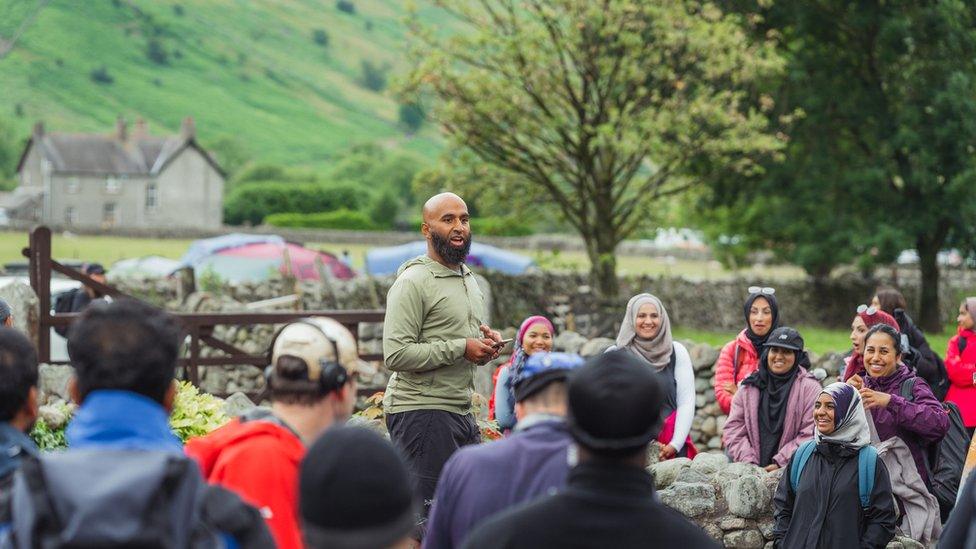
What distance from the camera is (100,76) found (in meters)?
160

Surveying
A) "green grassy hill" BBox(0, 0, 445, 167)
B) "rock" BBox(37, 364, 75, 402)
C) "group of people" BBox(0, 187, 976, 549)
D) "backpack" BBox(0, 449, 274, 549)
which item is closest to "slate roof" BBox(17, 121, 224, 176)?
"green grassy hill" BBox(0, 0, 445, 167)

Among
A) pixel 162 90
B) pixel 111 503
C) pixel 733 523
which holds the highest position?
pixel 162 90

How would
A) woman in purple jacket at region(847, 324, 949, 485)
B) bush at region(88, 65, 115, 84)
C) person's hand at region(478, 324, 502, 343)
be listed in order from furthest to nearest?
bush at region(88, 65, 115, 84)
woman in purple jacket at region(847, 324, 949, 485)
person's hand at region(478, 324, 502, 343)

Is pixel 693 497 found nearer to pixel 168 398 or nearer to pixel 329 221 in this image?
pixel 168 398

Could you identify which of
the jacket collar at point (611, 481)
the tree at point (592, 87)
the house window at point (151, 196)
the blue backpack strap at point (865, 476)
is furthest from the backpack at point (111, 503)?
the house window at point (151, 196)

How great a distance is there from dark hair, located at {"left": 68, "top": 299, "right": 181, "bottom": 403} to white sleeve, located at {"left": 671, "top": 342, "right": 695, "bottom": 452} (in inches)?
216

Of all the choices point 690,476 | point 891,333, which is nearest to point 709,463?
point 690,476

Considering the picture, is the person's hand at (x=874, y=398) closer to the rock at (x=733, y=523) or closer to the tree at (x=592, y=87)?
the rock at (x=733, y=523)

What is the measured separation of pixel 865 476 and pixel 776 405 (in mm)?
1514

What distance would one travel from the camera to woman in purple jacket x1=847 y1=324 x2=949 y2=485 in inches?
306

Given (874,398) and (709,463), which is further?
(709,463)

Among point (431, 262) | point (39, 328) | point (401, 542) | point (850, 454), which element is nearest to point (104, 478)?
point (401, 542)

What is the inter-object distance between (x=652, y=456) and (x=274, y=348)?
19.5 ft

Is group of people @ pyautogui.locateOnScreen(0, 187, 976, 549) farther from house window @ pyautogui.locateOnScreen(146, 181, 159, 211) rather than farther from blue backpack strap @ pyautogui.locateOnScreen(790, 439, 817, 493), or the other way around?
house window @ pyautogui.locateOnScreen(146, 181, 159, 211)
